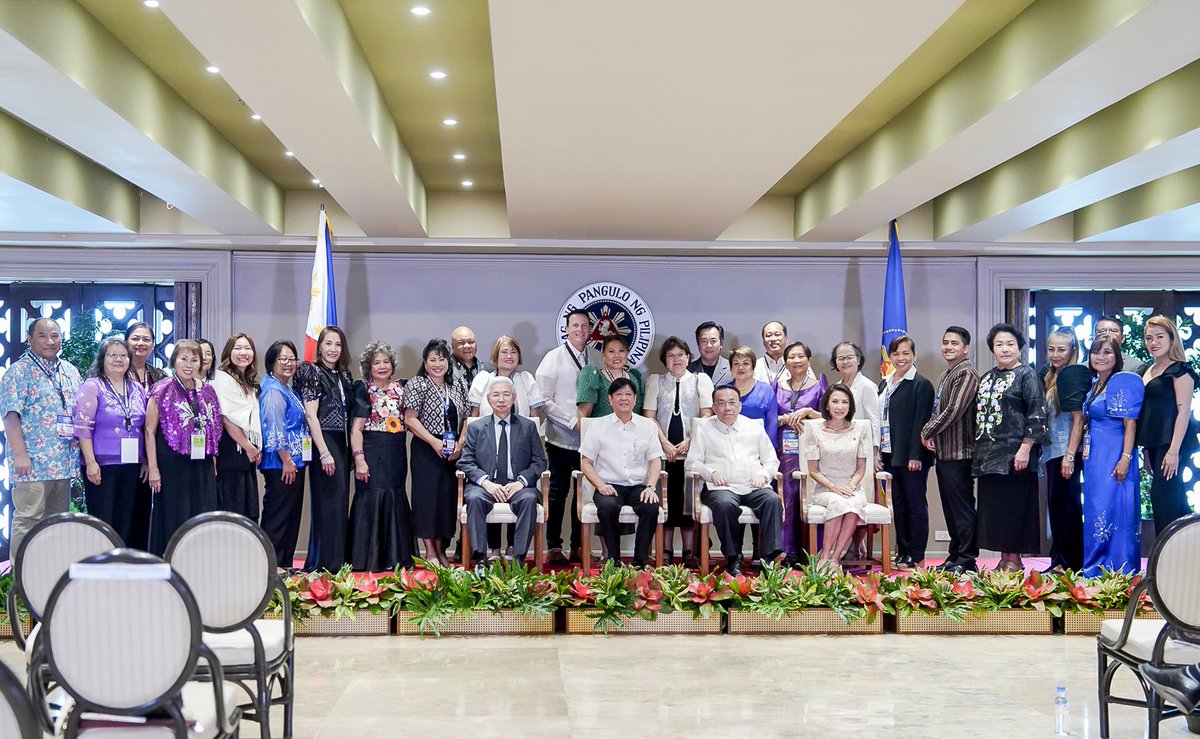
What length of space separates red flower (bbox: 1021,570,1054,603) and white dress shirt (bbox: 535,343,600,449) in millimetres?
2822

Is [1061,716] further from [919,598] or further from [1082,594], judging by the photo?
[1082,594]

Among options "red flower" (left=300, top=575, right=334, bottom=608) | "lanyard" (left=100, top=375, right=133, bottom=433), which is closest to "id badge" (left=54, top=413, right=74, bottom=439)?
"lanyard" (left=100, top=375, right=133, bottom=433)

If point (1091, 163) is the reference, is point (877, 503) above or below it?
below

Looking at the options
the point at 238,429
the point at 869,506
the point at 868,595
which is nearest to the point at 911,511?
the point at 869,506

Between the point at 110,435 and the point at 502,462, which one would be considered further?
the point at 502,462

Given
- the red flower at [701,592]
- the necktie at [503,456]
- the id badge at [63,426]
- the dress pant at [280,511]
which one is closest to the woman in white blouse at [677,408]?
the necktie at [503,456]

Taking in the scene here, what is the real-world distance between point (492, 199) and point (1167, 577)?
557 centimetres

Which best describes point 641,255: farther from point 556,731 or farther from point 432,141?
point 556,731

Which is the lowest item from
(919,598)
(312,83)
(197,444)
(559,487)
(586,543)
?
(919,598)

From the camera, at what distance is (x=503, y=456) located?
19.6 feet

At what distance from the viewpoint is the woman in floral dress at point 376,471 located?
19.7ft

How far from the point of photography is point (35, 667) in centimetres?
259

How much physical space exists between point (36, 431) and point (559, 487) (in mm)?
3028

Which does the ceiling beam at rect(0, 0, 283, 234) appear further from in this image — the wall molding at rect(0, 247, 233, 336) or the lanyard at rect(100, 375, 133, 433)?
the wall molding at rect(0, 247, 233, 336)
